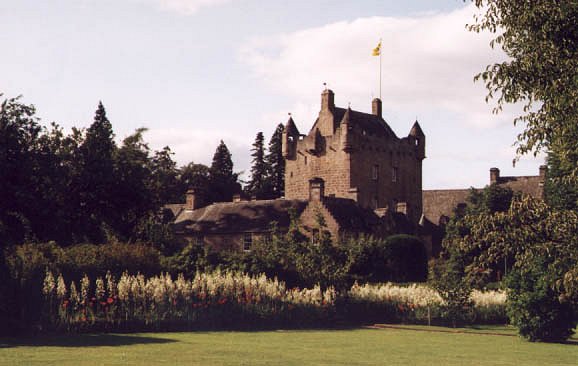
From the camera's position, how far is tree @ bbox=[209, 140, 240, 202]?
8944cm

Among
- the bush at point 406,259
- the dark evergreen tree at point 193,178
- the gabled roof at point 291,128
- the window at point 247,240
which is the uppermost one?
the gabled roof at point 291,128

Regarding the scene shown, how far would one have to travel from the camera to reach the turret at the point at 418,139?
77250 mm

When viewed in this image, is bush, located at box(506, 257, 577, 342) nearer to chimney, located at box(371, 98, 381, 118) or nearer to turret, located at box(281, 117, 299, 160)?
turret, located at box(281, 117, 299, 160)

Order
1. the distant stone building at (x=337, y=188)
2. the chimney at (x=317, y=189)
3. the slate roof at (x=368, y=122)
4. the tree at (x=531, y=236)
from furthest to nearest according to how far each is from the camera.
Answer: the slate roof at (x=368, y=122), the distant stone building at (x=337, y=188), the chimney at (x=317, y=189), the tree at (x=531, y=236)

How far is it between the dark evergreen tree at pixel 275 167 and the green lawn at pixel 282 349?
67407 millimetres

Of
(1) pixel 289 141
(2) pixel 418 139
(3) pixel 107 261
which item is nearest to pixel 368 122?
(2) pixel 418 139

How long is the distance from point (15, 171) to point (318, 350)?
28.5m

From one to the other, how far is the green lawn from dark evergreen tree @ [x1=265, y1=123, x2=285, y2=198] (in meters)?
67.4

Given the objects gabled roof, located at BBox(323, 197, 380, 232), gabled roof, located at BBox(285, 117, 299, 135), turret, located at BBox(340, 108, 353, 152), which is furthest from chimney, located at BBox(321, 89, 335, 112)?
gabled roof, located at BBox(323, 197, 380, 232)

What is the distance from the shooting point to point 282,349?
18.2 meters

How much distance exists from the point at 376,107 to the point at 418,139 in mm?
4934

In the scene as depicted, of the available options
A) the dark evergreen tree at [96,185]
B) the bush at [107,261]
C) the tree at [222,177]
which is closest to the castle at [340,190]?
the tree at [222,177]

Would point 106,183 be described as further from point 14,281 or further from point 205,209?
point 14,281

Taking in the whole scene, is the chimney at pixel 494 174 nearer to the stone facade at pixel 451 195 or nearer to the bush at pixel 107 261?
the stone facade at pixel 451 195
